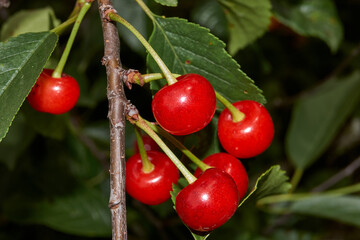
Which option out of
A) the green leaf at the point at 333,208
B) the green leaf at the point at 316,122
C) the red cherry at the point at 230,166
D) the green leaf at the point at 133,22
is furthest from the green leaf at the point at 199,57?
the green leaf at the point at 316,122

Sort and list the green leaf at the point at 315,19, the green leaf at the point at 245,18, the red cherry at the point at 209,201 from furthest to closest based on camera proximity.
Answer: the green leaf at the point at 315,19, the green leaf at the point at 245,18, the red cherry at the point at 209,201

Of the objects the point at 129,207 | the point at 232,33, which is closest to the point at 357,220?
the point at 232,33

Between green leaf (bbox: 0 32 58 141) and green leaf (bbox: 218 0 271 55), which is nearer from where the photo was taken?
green leaf (bbox: 0 32 58 141)

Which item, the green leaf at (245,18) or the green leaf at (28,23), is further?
the green leaf at (28,23)

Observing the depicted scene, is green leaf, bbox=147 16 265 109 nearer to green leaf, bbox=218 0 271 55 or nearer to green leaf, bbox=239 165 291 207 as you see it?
green leaf, bbox=239 165 291 207

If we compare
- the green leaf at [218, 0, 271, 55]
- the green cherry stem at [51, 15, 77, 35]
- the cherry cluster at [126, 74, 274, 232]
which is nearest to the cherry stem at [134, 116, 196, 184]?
the cherry cluster at [126, 74, 274, 232]

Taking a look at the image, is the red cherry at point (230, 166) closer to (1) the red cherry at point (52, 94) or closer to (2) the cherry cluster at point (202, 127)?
(2) the cherry cluster at point (202, 127)

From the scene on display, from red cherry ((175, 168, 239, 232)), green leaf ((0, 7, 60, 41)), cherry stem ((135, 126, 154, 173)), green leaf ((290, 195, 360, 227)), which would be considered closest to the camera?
red cherry ((175, 168, 239, 232))

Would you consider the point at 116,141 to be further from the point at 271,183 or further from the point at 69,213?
the point at 69,213
